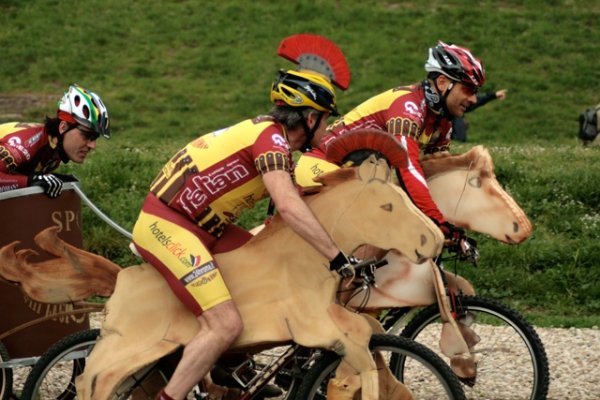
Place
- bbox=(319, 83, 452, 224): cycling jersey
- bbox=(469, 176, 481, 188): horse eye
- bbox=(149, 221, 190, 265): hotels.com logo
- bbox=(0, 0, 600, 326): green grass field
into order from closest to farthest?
bbox=(149, 221, 190, 265): hotels.com logo → bbox=(319, 83, 452, 224): cycling jersey → bbox=(469, 176, 481, 188): horse eye → bbox=(0, 0, 600, 326): green grass field

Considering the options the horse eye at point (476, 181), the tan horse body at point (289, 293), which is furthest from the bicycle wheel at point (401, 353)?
the horse eye at point (476, 181)

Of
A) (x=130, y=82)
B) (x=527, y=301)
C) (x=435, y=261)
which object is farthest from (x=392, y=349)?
(x=130, y=82)

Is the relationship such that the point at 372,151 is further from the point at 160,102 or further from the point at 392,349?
the point at 160,102

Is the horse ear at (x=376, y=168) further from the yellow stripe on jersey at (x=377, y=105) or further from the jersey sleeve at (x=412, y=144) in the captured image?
the yellow stripe on jersey at (x=377, y=105)

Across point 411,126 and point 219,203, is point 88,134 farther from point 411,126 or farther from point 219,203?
point 411,126

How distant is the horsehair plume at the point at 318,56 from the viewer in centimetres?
620

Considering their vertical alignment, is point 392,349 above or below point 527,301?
above

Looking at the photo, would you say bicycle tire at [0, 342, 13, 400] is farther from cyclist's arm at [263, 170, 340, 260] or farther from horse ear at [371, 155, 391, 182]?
horse ear at [371, 155, 391, 182]

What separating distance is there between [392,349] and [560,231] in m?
6.01

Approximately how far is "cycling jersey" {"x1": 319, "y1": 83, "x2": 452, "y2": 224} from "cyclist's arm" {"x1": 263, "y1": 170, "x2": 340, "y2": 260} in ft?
2.91

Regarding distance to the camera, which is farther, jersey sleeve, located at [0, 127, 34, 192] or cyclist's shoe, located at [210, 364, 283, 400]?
jersey sleeve, located at [0, 127, 34, 192]

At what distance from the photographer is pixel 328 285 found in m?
5.92

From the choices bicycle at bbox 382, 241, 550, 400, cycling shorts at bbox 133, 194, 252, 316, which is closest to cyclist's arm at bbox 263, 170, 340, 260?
cycling shorts at bbox 133, 194, 252, 316

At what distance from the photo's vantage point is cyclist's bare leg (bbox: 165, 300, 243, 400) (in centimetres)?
580
